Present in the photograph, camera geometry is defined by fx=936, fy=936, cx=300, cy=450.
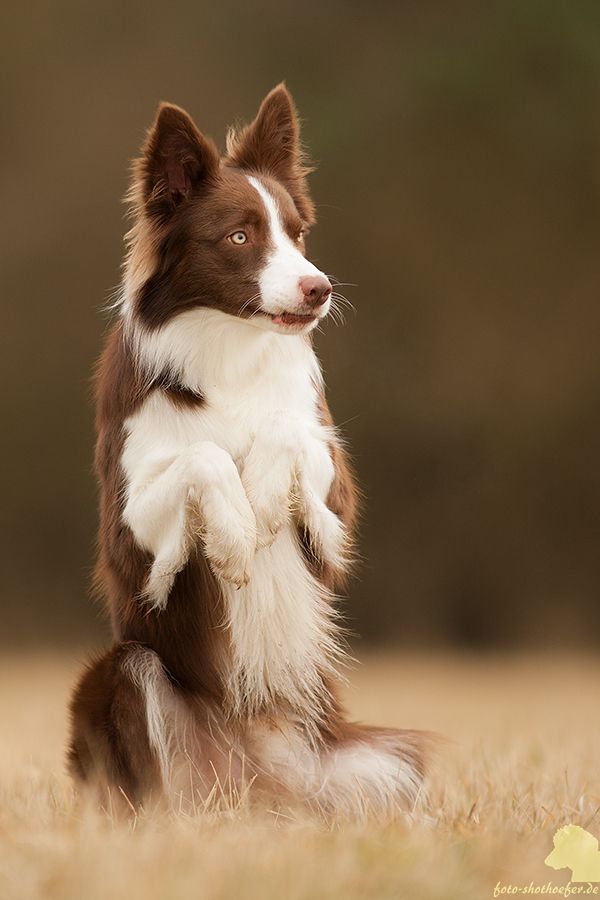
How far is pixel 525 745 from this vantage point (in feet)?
16.5

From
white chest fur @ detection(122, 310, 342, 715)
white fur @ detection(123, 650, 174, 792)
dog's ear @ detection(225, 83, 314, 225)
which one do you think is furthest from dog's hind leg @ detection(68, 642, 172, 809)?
dog's ear @ detection(225, 83, 314, 225)

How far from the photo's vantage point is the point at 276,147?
347 cm

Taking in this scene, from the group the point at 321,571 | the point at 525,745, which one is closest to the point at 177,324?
the point at 321,571

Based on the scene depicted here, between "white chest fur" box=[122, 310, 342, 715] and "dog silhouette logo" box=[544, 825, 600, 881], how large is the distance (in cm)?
100

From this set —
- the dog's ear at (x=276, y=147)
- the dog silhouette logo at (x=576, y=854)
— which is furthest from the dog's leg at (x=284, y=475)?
the dog silhouette logo at (x=576, y=854)

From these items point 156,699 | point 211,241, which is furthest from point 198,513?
point 211,241

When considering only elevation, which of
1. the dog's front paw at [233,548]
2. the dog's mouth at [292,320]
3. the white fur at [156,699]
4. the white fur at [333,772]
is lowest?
the white fur at [333,772]

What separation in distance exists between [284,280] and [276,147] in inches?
29.9

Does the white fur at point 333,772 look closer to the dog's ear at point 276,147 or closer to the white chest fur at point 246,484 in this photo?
the white chest fur at point 246,484

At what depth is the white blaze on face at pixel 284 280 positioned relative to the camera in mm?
2965

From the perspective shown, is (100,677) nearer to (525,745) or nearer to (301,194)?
(301,194)

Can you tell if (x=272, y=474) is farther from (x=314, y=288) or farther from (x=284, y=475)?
(x=314, y=288)

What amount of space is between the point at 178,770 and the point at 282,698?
0.43m

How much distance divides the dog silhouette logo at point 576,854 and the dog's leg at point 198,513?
116 cm
